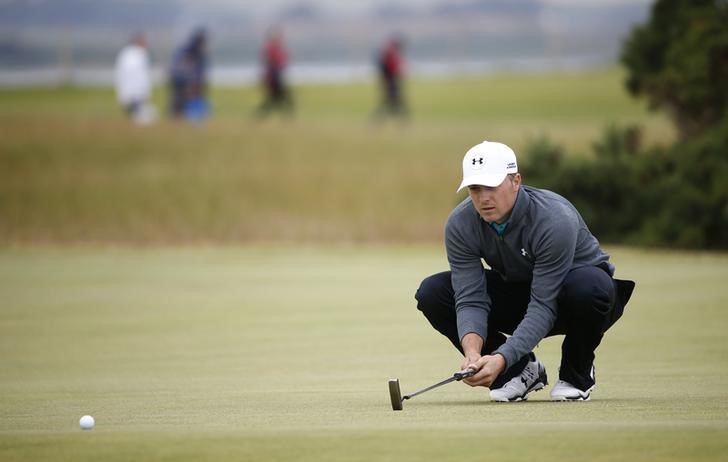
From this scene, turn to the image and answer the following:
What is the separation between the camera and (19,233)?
25.9 meters

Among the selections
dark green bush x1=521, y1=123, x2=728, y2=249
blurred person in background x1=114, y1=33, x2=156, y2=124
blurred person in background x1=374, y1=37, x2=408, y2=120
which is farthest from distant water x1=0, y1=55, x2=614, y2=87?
dark green bush x1=521, y1=123, x2=728, y2=249

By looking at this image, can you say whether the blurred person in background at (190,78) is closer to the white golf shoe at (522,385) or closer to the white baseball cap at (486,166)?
the white golf shoe at (522,385)

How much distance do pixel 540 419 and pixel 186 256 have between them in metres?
16.3

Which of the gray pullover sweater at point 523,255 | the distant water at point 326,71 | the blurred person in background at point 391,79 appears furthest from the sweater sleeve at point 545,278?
the distant water at point 326,71

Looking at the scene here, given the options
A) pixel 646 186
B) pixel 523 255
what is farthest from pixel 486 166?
pixel 646 186

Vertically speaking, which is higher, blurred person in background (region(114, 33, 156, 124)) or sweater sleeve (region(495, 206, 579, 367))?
blurred person in background (region(114, 33, 156, 124))

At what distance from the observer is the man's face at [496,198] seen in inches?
299

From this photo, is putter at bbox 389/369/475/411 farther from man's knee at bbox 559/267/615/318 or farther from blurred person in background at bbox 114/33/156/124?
blurred person in background at bbox 114/33/156/124

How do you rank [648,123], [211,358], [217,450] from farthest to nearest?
[648,123], [211,358], [217,450]

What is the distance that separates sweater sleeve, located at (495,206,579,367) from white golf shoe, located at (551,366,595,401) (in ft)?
1.79

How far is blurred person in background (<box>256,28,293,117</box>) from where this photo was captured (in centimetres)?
3616

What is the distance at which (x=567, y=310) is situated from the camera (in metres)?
7.91

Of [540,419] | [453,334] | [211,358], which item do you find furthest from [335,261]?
[540,419]

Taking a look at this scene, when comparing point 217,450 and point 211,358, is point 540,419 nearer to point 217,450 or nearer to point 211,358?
point 217,450
